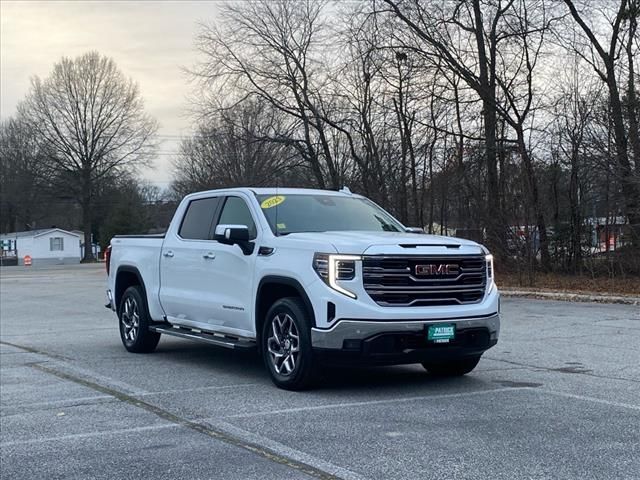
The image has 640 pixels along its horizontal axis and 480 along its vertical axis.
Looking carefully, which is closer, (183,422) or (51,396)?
(183,422)

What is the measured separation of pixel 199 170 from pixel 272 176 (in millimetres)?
25665

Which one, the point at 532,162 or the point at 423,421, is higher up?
the point at 532,162

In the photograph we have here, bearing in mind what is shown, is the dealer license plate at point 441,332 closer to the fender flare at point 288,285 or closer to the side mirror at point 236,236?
the fender flare at point 288,285

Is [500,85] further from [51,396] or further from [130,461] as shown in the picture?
[130,461]

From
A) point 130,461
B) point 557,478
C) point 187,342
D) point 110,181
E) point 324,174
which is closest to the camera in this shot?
point 557,478

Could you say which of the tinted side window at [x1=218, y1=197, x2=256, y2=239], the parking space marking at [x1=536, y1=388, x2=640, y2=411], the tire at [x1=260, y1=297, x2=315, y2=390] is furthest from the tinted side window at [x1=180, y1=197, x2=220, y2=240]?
the parking space marking at [x1=536, y1=388, x2=640, y2=411]

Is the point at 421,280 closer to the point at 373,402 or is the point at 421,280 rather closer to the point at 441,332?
the point at 441,332

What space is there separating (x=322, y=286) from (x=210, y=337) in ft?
7.23

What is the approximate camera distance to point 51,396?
796 cm

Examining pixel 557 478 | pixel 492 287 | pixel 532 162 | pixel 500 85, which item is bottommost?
pixel 557 478

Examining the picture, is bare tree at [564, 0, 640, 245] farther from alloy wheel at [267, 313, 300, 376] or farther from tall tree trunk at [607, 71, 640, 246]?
alloy wheel at [267, 313, 300, 376]

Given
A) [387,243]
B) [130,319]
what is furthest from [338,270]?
[130,319]

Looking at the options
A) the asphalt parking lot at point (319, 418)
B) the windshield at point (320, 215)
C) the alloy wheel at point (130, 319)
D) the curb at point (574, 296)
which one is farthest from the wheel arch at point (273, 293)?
the curb at point (574, 296)

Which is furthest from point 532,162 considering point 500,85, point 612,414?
point 612,414
